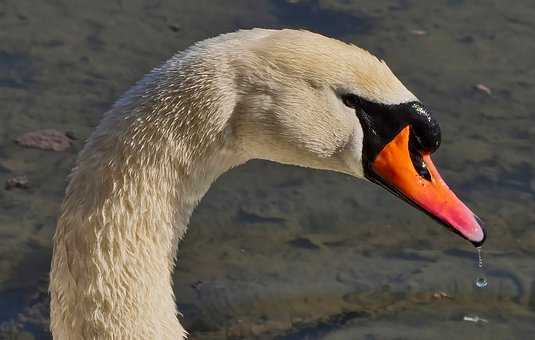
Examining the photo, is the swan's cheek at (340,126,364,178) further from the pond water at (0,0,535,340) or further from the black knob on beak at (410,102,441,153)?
the pond water at (0,0,535,340)

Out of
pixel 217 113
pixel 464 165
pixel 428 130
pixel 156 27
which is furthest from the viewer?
pixel 156 27

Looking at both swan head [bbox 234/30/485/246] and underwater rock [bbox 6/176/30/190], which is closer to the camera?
swan head [bbox 234/30/485/246]

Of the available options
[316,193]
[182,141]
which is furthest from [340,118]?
[316,193]

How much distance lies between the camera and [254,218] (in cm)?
634

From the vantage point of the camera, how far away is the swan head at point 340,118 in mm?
3516

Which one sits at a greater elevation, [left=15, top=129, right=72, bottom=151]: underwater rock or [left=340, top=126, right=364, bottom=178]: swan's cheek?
[left=340, top=126, right=364, bottom=178]: swan's cheek

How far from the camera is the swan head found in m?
3.52

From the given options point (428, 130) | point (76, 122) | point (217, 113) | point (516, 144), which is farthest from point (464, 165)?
point (217, 113)

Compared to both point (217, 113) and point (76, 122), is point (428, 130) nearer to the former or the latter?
point (217, 113)

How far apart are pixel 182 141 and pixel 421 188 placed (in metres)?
Result: 0.88

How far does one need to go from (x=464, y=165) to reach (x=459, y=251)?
2.30 ft

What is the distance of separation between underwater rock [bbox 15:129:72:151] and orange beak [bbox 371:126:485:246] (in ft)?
10.5

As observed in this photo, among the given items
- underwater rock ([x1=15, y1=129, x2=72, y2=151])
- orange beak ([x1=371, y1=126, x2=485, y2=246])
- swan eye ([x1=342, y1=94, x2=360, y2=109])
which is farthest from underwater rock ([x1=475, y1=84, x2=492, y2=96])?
swan eye ([x1=342, y1=94, x2=360, y2=109])

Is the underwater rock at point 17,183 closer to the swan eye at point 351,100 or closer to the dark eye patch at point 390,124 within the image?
the dark eye patch at point 390,124
